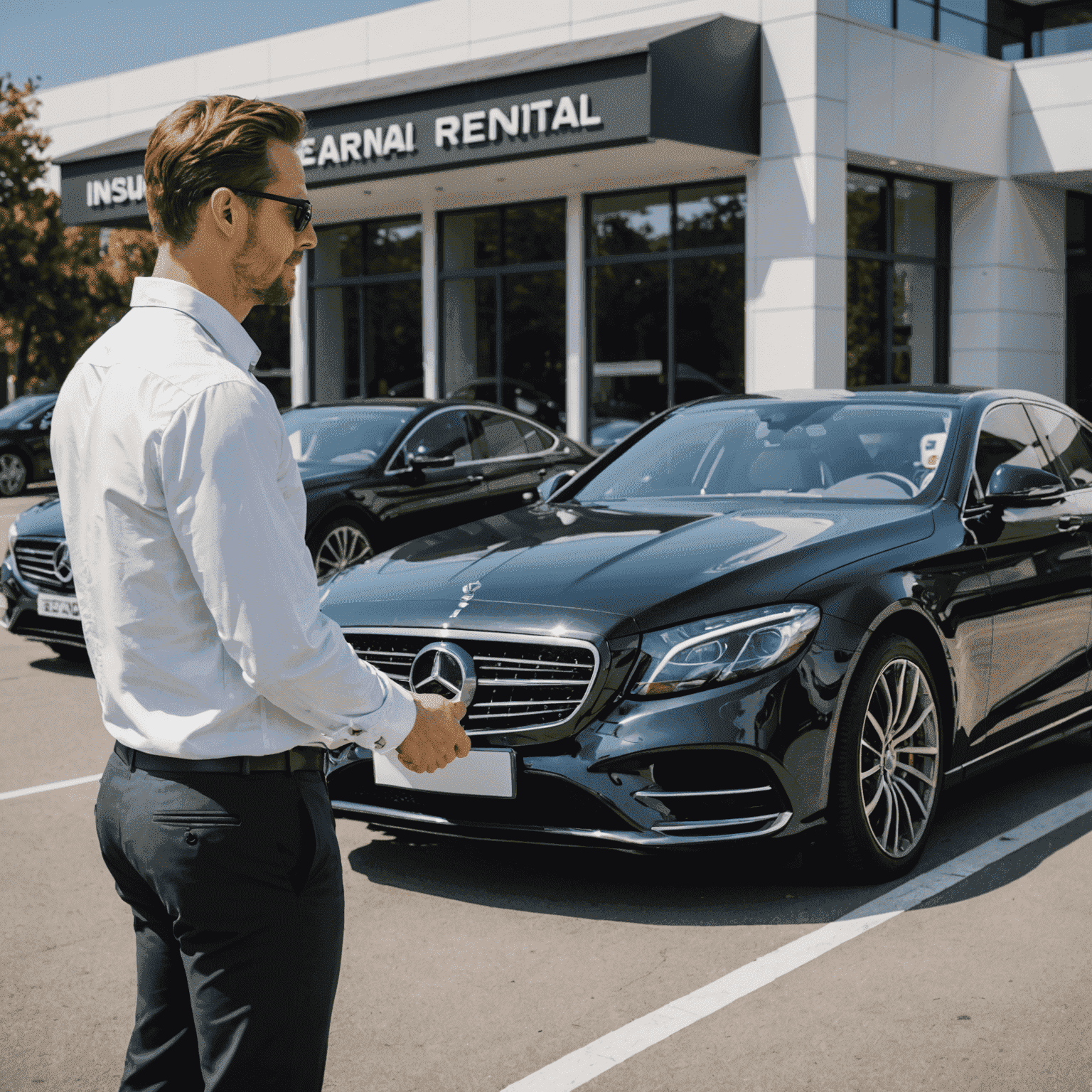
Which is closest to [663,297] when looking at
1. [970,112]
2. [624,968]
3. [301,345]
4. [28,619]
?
[970,112]

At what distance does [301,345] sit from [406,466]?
14.3m

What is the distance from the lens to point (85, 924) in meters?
4.26

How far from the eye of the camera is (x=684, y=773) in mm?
4105

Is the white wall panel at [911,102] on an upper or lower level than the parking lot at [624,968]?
upper

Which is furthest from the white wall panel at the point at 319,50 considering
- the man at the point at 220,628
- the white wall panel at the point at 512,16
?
the man at the point at 220,628

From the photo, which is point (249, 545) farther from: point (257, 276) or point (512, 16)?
point (512, 16)

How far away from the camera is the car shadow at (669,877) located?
4.27 meters

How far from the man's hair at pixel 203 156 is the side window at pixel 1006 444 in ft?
12.7

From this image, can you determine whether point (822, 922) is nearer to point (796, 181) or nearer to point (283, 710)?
point (283, 710)

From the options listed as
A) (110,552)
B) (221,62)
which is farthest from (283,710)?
(221,62)

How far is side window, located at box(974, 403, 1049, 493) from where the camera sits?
5484 mm

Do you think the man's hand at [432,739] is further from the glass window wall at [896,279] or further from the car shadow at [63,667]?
the glass window wall at [896,279]

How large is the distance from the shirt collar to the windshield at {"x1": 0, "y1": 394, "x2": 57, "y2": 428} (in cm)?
2093

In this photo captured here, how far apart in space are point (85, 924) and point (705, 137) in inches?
544
